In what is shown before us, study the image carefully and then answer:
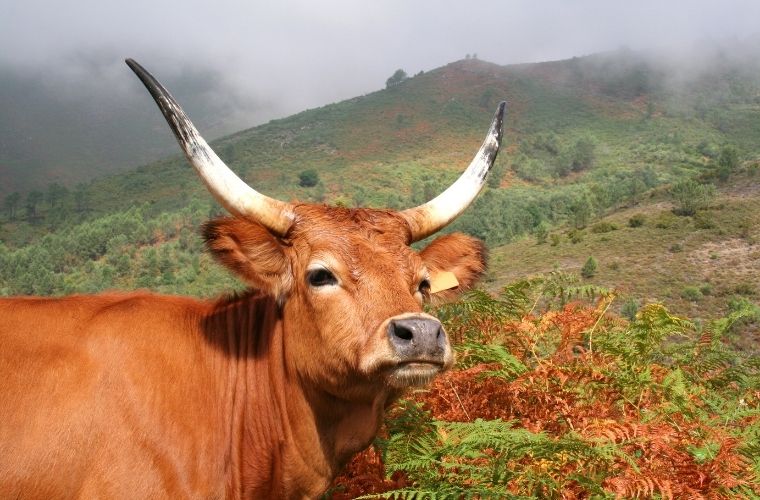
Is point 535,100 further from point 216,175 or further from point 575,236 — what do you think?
point 216,175

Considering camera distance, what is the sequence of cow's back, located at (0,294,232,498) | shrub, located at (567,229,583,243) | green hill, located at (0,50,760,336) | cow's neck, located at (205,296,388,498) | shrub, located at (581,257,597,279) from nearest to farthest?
cow's back, located at (0,294,232,498)
cow's neck, located at (205,296,388,498)
shrub, located at (581,257,597,279)
green hill, located at (0,50,760,336)
shrub, located at (567,229,583,243)

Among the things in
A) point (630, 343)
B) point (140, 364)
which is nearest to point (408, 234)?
point (140, 364)

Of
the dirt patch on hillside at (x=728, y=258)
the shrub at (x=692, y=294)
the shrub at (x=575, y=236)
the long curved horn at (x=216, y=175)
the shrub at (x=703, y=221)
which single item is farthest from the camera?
the shrub at (x=575, y=236)

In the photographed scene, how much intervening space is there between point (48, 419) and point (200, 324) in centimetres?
111

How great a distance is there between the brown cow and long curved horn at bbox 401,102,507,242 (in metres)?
0.24

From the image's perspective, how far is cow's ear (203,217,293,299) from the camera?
11.9 ft

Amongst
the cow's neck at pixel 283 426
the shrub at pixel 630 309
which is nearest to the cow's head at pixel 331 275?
the cow's neck at pixel 283 426

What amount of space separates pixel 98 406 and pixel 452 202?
2.86 metres

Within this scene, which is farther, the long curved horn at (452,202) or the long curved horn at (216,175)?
the long curved horn at (452,202)

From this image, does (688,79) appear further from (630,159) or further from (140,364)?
(140,364)

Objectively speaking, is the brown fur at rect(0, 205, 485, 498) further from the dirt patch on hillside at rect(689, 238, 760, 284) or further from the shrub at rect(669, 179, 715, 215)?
the shrub at rect(669, 179, 715, 215)

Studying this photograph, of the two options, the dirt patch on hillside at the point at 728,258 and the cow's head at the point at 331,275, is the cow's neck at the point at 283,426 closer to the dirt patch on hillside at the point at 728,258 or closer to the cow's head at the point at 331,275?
the cow's head at the point at 331,275

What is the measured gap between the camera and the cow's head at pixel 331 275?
10.4 feet

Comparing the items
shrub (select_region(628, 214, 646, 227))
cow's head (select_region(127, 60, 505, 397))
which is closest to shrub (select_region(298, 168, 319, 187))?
shrub (select_region(628, 214, 646, 227))
